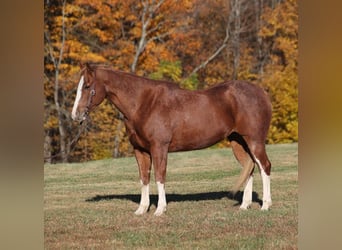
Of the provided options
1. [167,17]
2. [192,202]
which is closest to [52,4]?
[167,17]

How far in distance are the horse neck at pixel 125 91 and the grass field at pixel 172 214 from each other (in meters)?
1.30

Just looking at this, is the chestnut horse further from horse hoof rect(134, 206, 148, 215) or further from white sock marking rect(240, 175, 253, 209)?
white sock marking rect(240, 175, 253, 209)

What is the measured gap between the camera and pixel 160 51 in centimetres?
1717

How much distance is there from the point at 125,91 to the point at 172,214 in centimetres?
157

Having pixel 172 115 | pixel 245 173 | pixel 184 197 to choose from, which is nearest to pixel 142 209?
pixel 172 115

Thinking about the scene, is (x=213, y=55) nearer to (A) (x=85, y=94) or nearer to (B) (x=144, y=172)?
(B) (x=144, y=172)

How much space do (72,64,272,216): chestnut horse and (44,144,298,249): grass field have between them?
411mm

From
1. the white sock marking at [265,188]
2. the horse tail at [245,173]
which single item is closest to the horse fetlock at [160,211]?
the horse tail at [245,173]

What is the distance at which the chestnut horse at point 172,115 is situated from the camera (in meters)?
6.88

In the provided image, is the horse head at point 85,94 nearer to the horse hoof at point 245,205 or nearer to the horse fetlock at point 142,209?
the horse fetlock at point 142,209
